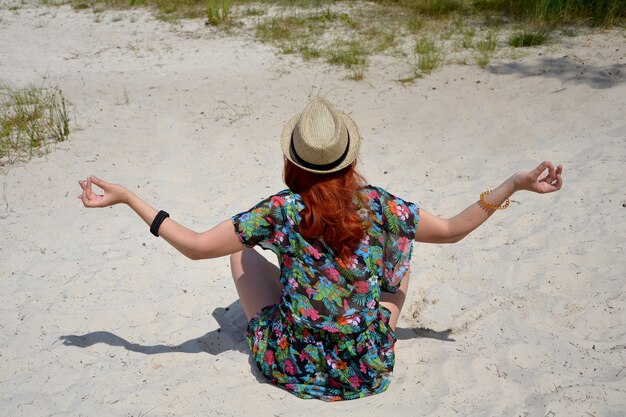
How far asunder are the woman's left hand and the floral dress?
0.44 meters

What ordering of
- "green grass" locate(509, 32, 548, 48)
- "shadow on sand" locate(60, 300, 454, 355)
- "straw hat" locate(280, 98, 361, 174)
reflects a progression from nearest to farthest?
"straw hat" locate(280, 98, 361, 174), "shadow on sand" locate(60, 300, 454, 355), "green grass" locate(509, 32, 548, 48)

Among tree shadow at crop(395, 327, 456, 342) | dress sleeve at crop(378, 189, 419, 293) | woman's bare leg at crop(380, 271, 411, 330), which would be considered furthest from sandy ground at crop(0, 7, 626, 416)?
dress sleeve at crop(378, 189, 419, 293)

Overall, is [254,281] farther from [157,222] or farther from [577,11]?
[577,11]

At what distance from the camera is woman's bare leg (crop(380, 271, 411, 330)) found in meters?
3.21

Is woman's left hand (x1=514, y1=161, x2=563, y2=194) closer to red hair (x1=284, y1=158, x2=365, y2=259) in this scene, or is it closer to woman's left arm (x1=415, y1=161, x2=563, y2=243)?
woman's left arm (x1=415, y1=161, x2=563, y2=243)

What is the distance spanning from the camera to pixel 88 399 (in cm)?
313

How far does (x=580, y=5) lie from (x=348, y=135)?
585 cm

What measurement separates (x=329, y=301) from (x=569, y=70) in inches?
180

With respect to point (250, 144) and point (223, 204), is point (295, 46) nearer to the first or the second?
point (250, 144)

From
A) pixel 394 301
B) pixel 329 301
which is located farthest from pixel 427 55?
pixel 329 301

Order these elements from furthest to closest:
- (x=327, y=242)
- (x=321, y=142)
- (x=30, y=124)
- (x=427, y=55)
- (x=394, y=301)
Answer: (x=427, y=55), (x=30, y=124), (x=394, y=301), (x=327, y=242), (x=321, y=142)

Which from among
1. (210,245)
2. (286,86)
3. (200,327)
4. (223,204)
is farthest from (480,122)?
(210,245)

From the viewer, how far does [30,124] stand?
588cm

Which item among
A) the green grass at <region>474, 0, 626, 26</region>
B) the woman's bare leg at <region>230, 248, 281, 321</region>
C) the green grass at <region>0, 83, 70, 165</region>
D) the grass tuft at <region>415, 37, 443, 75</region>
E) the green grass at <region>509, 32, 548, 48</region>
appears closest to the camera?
the woman's bare leg at <region>230, 248, 281, 321</region>
